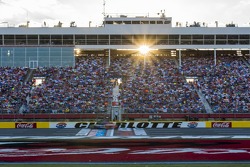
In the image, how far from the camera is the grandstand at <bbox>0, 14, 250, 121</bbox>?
3838 cm

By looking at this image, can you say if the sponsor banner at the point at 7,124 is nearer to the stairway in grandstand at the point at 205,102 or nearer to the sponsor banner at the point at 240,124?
the stairway in grandstand at the point at 205,102

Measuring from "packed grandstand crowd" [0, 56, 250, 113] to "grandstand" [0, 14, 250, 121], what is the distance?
0.42 ft

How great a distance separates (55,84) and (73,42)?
10.8 meters

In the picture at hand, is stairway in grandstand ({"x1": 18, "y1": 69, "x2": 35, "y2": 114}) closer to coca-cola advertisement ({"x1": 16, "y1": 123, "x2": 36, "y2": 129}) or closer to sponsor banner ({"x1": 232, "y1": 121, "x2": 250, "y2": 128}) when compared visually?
coca-cola advertisement ({"x1": 16, "y1": 123, "x2": 36, "y2": 129})

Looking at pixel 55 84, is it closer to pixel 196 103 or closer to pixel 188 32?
pixel 196 103

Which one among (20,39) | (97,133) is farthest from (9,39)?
(97,133)

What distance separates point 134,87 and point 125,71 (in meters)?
5.43

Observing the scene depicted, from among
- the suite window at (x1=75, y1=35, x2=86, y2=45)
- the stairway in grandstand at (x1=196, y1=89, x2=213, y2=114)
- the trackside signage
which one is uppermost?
the suite window at (x1=75, y1=35, x2=86, y2=45)

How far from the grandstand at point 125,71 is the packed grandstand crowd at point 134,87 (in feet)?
0.42

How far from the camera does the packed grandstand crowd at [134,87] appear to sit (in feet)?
127

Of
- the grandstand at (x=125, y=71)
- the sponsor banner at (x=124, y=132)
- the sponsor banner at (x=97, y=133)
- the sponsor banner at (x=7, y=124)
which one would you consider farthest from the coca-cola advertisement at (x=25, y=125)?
the sponsor banner at (x=124, y=132)

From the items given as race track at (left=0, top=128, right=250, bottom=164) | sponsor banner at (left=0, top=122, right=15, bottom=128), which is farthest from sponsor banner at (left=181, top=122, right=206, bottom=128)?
sponsor banner at (left=0, top=122, right=15, bottom=128)

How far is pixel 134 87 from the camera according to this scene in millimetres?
43250

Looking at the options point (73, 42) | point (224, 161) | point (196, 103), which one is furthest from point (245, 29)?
point (224, 161)
